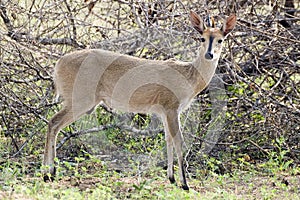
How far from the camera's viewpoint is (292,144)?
711 cm

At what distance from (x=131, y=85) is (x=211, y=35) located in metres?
0.97

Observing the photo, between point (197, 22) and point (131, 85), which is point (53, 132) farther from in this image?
point (197, 22)

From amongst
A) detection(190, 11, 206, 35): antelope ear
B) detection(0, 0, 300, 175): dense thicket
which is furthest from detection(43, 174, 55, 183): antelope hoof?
detection(190, 11, 206, 35): antelope ear

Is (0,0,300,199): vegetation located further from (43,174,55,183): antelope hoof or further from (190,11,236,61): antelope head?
(190,11,236,61): antelope head

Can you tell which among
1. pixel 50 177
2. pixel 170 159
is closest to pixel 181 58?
pixel 170 159

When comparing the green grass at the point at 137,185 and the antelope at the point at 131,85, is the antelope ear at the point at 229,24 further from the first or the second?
the green grass at the point at 137,185

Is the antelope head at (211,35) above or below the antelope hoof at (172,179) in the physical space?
above

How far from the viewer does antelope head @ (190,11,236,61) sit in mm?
5609

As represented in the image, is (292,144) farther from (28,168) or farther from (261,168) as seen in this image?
(28,168)

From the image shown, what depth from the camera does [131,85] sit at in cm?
601

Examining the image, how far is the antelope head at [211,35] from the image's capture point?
18.4ft

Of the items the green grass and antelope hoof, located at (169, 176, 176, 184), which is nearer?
the green grass

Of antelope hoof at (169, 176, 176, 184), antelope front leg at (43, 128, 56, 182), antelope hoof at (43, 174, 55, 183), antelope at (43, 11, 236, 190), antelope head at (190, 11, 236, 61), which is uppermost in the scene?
antelope head at (190, 11, 236, 61)

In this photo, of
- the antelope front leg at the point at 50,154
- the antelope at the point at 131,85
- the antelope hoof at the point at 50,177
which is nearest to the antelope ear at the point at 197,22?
the antelope at the point at 131,85
